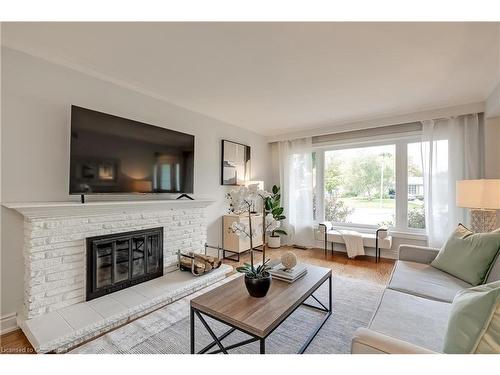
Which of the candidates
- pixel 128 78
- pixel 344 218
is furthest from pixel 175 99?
pixel 344 218

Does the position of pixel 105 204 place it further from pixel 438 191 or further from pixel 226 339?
pixel 438 191

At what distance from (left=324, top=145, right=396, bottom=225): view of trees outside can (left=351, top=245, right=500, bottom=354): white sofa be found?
6.62ft

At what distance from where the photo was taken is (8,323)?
191 cm

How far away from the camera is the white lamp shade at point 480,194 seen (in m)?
2.39

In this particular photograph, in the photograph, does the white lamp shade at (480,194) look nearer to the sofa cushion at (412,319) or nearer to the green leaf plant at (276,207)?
the sofa cushion at (412,319)

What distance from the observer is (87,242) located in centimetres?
222

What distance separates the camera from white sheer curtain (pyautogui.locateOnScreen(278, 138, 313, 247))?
467cm

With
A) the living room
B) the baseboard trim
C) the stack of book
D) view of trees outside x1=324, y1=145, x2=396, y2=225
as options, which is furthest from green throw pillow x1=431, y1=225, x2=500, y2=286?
the baseboard trim

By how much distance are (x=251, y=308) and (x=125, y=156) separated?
2024mm

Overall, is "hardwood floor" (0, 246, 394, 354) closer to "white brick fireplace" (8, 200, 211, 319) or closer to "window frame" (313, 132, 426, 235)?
"white brick fireplace" (8, 200, 211, 319)

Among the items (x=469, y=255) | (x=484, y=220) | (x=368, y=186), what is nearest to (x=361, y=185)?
(x=368, y=186)

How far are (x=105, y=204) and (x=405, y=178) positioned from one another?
169 inches

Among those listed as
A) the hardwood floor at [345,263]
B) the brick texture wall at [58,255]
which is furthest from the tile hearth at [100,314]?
the hardwood floor at [345,263]
